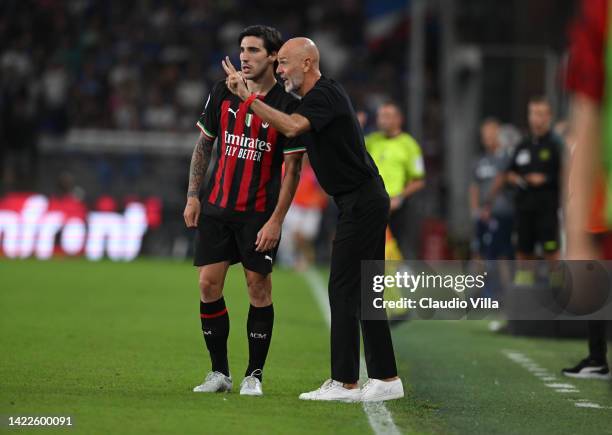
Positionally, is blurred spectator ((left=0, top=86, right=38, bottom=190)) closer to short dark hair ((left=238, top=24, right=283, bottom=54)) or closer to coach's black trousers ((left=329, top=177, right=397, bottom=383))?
short dark hair ((left=238, top=24, right=283, bottom=54))

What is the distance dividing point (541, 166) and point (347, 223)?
6.48 m

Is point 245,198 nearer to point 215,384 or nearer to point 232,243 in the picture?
point 232,243

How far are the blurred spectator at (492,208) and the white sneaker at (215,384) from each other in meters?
9.17

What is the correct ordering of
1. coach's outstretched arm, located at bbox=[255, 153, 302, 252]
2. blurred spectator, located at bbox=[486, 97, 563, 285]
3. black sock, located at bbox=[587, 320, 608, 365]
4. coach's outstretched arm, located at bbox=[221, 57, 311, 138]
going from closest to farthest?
coach's outstretched arm, located at bbox=[221, 57, 311, 138]
coach's outstretched arm, located at bbox=[255, 153, 302, 252]
black sock, located at bbox=[587, 320, 608, 365]
blurred spectator, located at bbox=[486, 97, 563, 285]

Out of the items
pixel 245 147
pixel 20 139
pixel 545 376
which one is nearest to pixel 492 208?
pixel 545 376

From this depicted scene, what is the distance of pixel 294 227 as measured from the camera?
80.2 feet

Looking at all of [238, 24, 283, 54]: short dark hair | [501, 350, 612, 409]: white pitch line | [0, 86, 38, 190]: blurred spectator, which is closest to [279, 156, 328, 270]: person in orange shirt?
[0, 86, 38, 190]: blurred spectator

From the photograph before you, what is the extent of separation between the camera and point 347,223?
7891mm

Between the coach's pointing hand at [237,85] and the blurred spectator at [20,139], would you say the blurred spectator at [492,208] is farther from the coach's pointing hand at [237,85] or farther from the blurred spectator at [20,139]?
the blurred spectator at [20,139]

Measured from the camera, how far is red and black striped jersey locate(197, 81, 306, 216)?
7953 mm

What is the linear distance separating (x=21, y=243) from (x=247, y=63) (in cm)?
1791

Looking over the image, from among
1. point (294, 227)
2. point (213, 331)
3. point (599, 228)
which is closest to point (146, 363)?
point (213, 331)

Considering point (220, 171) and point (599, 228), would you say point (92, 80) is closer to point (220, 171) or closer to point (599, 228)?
point (220, 171)

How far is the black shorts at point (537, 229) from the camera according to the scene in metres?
13.9
